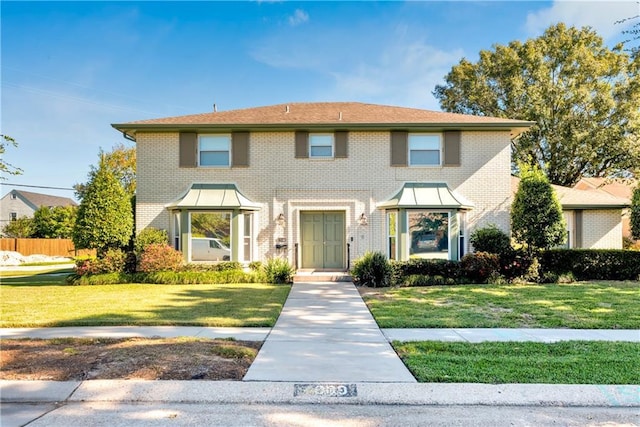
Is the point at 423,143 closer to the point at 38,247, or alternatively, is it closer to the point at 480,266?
the point at 480,266

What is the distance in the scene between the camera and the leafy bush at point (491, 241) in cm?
1464

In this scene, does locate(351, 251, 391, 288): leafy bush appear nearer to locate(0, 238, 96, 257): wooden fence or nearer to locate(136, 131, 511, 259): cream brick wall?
locate(136, 131, 511, 259): cream brick wall

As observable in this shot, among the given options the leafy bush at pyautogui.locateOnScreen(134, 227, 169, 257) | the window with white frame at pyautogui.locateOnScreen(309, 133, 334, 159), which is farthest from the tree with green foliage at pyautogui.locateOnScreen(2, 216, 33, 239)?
the window with white frame at pyautogui.locateOnScreen(309, 133, 334, 159)

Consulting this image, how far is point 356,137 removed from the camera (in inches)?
623

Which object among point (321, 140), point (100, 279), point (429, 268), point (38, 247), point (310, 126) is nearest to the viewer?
point (429, 268)

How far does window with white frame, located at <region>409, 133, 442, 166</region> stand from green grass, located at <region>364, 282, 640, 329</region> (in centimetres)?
544

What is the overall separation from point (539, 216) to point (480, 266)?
2.74 m

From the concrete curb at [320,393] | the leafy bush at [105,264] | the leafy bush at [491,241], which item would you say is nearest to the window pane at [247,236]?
the leafy bush at [105,264]

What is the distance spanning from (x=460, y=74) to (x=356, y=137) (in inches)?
601

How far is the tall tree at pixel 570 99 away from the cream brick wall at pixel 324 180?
8.75m

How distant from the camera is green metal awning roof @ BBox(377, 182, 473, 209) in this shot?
14.4 meters

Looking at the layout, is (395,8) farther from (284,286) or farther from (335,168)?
(284,286)

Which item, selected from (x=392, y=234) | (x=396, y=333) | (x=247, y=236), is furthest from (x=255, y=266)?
(x=396, y=333)

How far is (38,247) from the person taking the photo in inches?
1308
